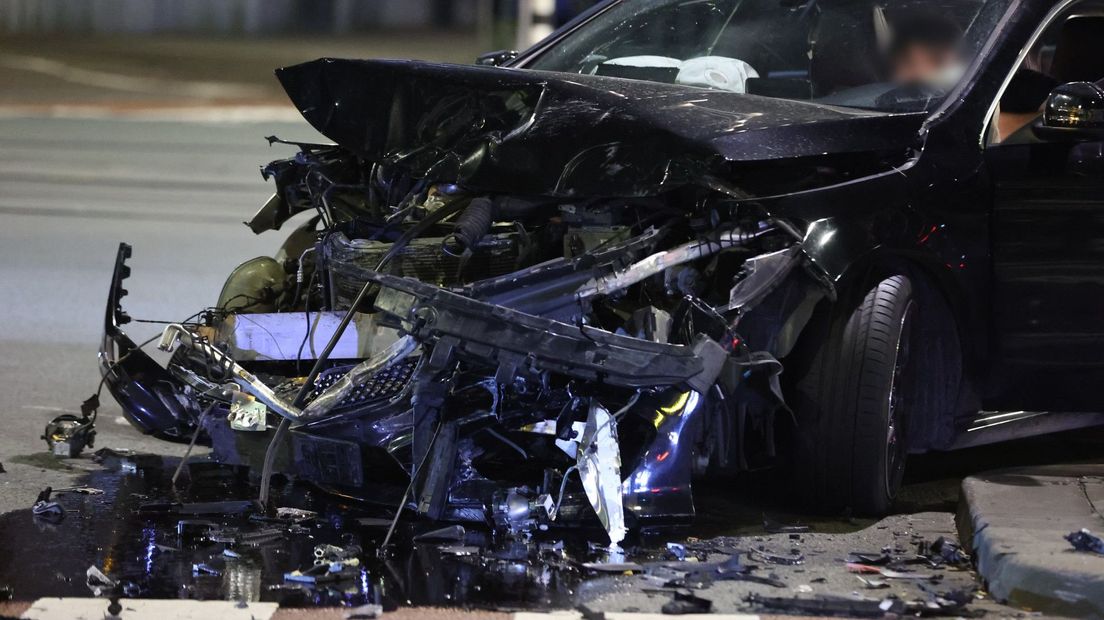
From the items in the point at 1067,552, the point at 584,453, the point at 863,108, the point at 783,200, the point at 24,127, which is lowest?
the point at 1067,552

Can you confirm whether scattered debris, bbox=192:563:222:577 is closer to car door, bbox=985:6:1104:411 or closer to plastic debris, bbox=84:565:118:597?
plastic debris, bbox=84:565:118:597

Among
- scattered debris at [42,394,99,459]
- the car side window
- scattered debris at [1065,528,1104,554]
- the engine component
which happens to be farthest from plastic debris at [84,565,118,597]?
the car side window

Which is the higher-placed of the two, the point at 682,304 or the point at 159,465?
the point at 682,304

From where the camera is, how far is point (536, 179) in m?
5.05

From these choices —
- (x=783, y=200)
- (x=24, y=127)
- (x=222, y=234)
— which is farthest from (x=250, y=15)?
(x=783, y=200)

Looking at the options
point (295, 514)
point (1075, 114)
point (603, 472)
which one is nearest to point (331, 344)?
point (295, 514)

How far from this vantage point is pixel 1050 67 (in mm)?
6152

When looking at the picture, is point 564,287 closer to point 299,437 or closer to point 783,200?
point 783,200

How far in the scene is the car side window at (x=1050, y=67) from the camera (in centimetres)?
567

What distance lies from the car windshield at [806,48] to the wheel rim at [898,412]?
897 mm

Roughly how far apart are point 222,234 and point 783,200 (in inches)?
355

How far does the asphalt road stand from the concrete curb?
3.26m

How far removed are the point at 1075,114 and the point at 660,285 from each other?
65.6 inches

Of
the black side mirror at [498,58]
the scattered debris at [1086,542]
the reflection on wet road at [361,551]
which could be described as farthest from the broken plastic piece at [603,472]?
the black side mirror at [498,58]
